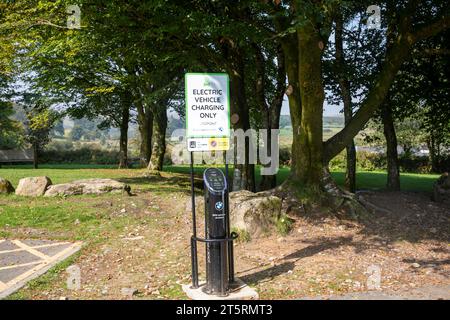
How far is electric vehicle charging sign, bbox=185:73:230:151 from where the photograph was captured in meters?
6.32

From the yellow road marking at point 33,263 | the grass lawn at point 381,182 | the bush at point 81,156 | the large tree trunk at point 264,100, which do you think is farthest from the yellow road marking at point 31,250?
the bush at point 81,156

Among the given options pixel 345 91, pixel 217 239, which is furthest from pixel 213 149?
pixel 345 91

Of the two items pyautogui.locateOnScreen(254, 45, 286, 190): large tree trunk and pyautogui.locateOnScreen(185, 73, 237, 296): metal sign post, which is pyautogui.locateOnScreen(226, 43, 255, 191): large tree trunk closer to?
pyautogui.locateOnScreen(254, 45, 286, 190): large tree trunk

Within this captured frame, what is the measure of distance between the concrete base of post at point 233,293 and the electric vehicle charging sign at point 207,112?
1945 millimetres

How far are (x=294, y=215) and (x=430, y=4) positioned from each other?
9.13 metres

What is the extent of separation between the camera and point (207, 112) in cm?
637

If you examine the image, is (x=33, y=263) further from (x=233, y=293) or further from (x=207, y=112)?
(x=207, y=112)

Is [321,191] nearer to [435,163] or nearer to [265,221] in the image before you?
[265,221]

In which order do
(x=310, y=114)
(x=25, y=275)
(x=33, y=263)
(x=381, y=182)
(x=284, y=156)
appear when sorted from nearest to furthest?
(x=25, y=275)
(x=33, y=263)
(x=310, y=114)
(x=381, y=182)
(x=284, y=156)

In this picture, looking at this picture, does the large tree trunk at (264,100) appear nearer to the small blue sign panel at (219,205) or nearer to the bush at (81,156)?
the small blue sign panel at (219,205)

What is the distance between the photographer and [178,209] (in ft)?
40.5

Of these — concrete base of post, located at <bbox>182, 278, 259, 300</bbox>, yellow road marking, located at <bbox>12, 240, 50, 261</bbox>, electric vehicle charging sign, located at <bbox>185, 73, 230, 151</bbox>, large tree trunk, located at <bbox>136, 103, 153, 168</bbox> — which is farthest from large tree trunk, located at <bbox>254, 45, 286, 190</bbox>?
large tree trunk, located at <bbox>136, 103, 153, 168</bbox>

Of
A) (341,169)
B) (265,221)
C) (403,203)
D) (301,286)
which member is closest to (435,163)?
(341,169)

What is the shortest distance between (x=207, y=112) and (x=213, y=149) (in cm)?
53
